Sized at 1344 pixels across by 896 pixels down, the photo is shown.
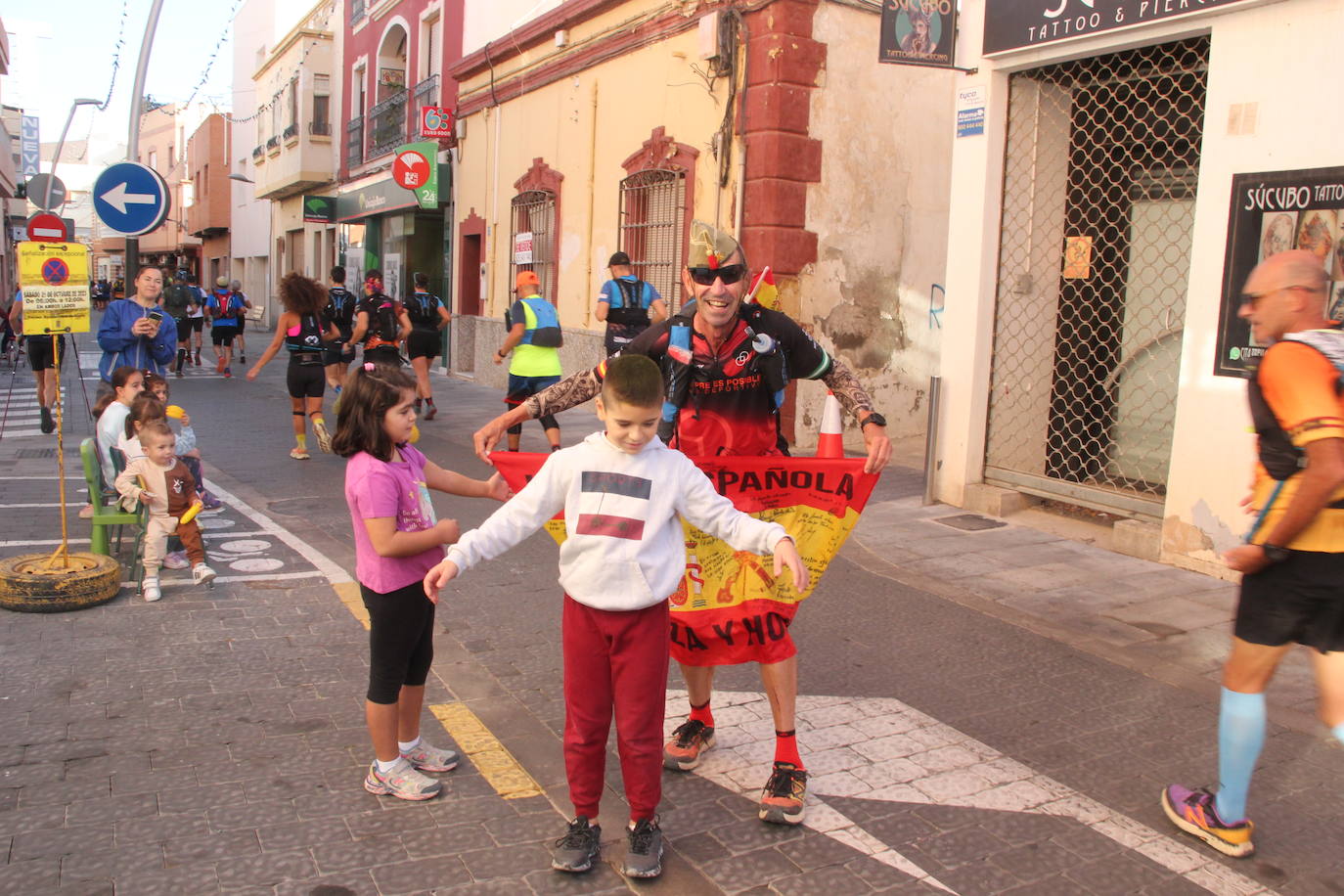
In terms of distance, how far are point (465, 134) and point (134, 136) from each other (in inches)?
245

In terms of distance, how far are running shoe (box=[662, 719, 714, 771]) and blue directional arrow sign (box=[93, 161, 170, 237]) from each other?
24.1 ft

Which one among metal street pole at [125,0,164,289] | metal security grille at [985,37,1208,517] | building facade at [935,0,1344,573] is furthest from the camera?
metal street pole at [125,0,164,289]

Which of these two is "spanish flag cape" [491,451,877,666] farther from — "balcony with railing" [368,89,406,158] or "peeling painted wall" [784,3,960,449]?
"balcony with railing" [368,89,406,158]

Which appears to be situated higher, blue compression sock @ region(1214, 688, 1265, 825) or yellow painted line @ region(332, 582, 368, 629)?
blue compression sock @ region(1214, 688, 1265, 825)

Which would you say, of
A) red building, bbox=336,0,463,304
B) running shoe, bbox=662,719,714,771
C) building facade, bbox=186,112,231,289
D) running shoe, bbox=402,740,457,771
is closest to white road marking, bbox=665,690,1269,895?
running shoe, bbox=662,719,714,771

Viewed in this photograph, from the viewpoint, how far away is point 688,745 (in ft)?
12.7

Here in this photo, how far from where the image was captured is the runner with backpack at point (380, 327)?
11.9 m

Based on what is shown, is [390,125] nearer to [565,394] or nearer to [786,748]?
[565,394]

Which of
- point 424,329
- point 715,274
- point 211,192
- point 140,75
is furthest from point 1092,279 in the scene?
point 211,192

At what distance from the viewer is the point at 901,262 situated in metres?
11.9

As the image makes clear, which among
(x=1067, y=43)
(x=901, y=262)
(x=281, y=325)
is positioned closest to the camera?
(x=1067, y=43)

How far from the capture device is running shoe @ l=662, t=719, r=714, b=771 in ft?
12.5

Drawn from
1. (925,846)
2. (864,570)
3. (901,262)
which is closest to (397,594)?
(925,846)

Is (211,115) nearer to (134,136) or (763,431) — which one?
(134,136)
